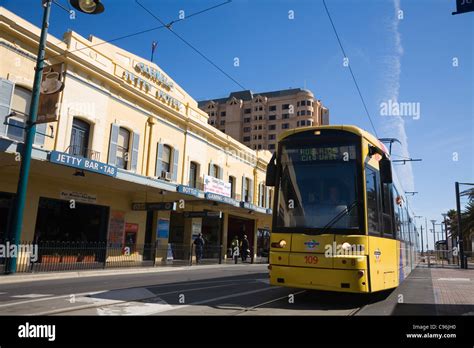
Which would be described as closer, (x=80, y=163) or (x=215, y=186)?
(x=80, y=163)

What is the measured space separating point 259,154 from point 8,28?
931 inches

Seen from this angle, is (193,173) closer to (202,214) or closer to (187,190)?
(202,214)

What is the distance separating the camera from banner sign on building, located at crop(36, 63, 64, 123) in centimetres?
1355

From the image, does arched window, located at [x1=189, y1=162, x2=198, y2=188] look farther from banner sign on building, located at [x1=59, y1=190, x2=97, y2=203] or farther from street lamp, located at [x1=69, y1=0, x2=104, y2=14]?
street lamp, located at [x1=69, y1=0, x2=104, y2=14]

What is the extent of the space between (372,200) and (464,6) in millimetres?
4109

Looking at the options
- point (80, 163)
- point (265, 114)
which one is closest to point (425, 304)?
point (80, 163)

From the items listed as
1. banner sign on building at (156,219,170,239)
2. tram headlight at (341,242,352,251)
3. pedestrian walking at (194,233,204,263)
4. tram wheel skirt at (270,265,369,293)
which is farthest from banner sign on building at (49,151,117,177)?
tram headlight at (341,242,352,251)

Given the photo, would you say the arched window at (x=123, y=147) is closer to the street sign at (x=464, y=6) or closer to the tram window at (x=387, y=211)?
the tram window at (x=387, y=211)

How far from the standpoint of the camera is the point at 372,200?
27.0 feet

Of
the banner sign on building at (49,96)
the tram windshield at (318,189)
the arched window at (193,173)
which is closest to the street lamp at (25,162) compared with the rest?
the banner sign on building at (49,96)

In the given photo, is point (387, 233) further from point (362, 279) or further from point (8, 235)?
point (8, 235)

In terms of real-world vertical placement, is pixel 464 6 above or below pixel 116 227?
above

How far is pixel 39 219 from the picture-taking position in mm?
17406
